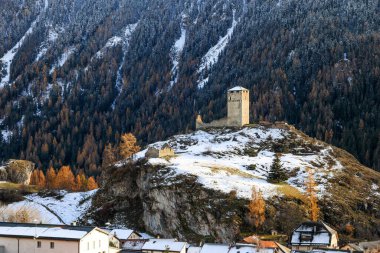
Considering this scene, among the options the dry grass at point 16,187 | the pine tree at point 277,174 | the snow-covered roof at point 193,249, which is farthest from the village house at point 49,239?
the dry grass at point 16,187

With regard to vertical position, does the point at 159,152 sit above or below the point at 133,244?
above

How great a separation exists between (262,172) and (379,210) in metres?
28.1

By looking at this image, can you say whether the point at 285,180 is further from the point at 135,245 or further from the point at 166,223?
the point at 135,245

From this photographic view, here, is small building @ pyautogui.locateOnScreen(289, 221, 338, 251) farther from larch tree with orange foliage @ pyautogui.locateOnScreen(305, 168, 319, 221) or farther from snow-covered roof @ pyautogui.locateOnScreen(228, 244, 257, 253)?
snow-covered roof @ pyautogui.locateOnScreen(228, 244, 257, 253)

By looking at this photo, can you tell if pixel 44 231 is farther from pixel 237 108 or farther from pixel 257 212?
pixel 237 108

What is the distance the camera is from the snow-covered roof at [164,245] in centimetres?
11100

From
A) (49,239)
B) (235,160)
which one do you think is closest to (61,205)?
(235,160)

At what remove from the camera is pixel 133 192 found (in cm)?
15600

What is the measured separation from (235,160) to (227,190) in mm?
25109

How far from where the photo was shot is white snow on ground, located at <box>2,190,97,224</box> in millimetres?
154125

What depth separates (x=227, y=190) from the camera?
141 m

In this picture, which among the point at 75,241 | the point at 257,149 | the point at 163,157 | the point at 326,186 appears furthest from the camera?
the point at 257,149

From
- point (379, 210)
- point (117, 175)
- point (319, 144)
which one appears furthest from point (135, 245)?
point (319, 144)

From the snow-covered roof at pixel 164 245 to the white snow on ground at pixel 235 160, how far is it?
28418 millimetres
